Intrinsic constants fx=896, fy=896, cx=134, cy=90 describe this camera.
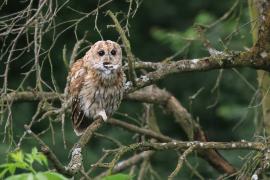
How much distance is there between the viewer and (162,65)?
5.20m

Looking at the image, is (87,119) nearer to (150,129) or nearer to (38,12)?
(150,129)

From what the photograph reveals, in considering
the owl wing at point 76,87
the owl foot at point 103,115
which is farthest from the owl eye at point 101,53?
the owl foot at point 103,115

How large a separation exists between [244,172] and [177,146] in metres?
0.44

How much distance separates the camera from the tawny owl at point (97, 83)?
622cm

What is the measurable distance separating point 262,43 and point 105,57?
4.64 feet

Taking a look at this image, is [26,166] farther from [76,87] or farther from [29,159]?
[76,87]

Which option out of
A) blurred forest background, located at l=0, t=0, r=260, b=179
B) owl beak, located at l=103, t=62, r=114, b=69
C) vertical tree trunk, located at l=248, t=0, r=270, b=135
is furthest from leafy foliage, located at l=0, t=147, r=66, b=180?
blurred forest background, located at l=0, t=0, r=260, b=179

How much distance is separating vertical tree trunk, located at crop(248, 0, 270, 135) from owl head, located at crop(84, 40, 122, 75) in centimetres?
94

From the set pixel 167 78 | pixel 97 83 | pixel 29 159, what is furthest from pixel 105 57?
pixel 167 78

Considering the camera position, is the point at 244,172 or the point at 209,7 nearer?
the point at 244,172

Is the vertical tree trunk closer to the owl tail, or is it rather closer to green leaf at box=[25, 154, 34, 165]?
the owl tail

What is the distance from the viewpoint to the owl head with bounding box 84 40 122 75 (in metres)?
6.18

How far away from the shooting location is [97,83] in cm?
643

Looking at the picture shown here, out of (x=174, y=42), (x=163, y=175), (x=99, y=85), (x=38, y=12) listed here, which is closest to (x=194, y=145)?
(x=38, y=12)
